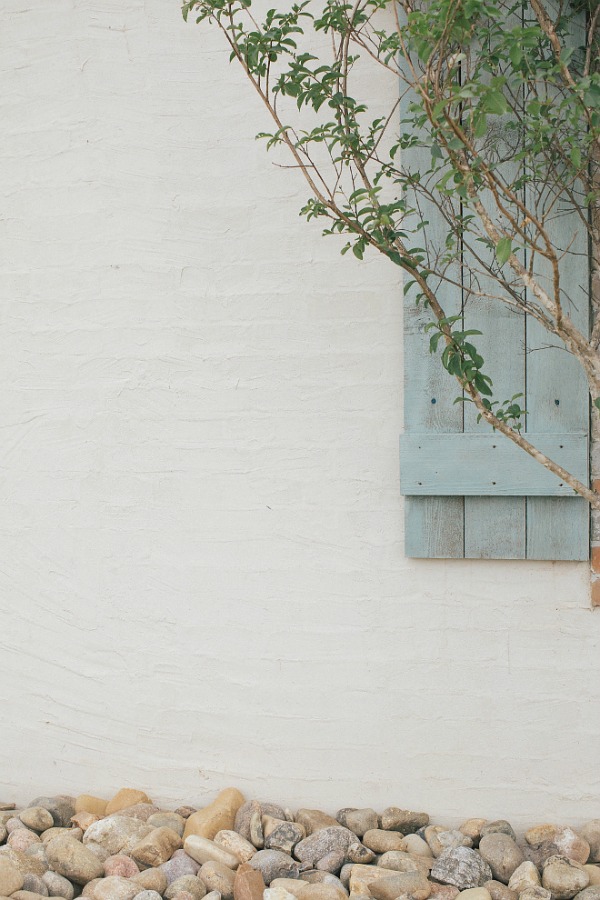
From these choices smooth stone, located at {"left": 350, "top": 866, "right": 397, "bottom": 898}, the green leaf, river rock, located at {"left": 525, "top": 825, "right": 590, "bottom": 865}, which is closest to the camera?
the green leaf

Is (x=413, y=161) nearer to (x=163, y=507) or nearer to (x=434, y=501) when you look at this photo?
(x=434, y=501)

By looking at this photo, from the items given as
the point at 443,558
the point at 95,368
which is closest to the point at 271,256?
the point at 95,368

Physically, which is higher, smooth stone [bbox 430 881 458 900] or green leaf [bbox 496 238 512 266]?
green leaf [bbox 496 238 512 266]

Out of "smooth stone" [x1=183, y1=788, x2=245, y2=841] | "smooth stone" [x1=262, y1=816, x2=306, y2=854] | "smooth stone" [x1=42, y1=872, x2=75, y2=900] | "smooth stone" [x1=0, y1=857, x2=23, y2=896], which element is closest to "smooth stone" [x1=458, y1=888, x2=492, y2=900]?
"smooth stone" [x1=262, y1=816, x2=306, y2=854]

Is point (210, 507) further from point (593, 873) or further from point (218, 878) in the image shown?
point (593, 873)

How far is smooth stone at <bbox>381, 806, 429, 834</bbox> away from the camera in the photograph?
267cm

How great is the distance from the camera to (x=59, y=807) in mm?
2852

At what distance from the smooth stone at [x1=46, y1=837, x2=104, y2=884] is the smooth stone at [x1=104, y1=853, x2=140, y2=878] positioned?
33 mm

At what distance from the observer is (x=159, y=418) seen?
289 cm

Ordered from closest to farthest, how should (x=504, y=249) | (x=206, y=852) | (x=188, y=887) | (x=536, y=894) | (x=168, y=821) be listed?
1. (x=504, y=249)
2. (x=536, y=894)
3. (x=188, y=887)
4. (x=206, y=852)
5. (x=168, y=821)

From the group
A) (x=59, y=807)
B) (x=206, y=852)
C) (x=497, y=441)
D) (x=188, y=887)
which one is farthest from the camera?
(x=59, y=807)

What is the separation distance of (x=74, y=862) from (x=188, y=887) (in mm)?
355

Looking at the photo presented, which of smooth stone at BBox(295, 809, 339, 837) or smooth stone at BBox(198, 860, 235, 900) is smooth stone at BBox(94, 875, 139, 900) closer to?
smooth stone at BBox(198, 860, 235, 900)

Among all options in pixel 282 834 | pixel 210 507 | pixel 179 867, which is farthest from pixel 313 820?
pixel 210 507
